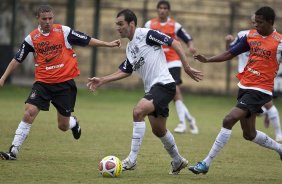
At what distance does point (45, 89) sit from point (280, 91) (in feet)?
47.5

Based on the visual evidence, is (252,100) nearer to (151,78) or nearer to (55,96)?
(151,78)

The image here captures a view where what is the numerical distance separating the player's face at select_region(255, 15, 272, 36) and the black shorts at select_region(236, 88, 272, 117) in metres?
0.78

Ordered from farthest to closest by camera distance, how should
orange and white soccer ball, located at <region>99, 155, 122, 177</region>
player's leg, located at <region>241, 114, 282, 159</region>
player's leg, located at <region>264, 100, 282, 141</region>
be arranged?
player's leg, located at <region>264, 100, 282, 141</region>, player's leg, located at <region>241, 114, 282, 159</region>, orange and white soccer ball, located at <region>99, 155, 122, 177</region>

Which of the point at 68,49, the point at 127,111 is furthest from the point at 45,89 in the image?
the point at 127,111

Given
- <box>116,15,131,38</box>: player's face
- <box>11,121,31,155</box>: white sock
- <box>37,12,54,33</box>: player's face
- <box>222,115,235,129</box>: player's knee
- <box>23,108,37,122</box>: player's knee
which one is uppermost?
<box>116,15,131,38</box>: player's face

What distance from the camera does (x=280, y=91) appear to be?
79.0ft

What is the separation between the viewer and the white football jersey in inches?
375

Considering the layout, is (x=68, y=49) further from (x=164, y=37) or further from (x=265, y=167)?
(x=265, y=167)

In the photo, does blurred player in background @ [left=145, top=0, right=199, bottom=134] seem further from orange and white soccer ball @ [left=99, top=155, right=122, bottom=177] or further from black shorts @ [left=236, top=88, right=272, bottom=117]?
orange and white soccer ball @ [left=99, top=155, right=122, bottom=177]

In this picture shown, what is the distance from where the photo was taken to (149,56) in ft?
31.4

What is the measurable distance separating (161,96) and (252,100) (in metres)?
1.19

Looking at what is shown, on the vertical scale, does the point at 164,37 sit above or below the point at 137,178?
above

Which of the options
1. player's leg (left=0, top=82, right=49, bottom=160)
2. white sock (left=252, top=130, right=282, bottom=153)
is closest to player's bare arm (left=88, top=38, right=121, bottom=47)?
player's leg (left=0, top=82, right=49, bottom=160)

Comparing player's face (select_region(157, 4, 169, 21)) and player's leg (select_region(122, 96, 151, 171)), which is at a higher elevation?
player's face (select_region(157, 4, 169, 21))
